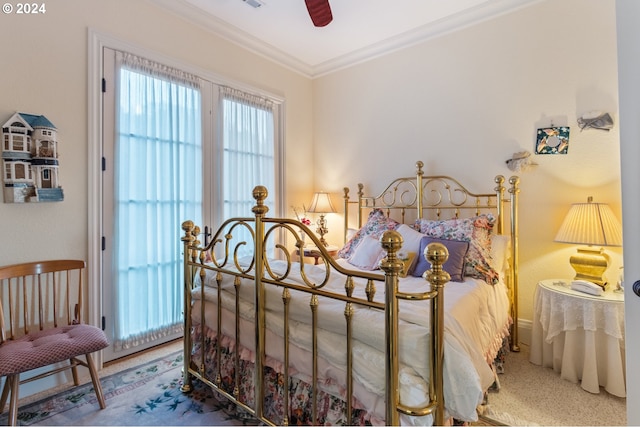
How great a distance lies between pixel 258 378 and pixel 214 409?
0.53m

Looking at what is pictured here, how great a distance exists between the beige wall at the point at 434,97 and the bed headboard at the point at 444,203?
4.9 inches

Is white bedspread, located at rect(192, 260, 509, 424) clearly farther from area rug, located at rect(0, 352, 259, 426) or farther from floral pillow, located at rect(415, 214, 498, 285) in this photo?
area rug, located at rect(0, 352, 259, 426)

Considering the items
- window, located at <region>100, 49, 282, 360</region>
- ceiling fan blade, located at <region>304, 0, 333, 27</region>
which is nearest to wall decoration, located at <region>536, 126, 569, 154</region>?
ceiling fan blade, located at <region>304, 0, 333, 27</region>

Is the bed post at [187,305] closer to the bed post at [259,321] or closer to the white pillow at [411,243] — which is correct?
the bed post at [259,321]

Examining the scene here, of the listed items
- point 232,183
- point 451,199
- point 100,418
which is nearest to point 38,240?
point 100,418

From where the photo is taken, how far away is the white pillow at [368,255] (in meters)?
2.54

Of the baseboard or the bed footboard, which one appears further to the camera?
the baseboard

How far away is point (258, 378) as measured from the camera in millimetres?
1546

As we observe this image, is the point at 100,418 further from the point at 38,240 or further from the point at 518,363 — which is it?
the point at 518,363

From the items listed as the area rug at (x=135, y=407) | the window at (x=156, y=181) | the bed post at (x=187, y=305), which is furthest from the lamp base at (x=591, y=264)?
the window at (x=156, y=181)

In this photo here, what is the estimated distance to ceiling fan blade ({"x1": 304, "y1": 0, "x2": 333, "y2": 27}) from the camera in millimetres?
2064

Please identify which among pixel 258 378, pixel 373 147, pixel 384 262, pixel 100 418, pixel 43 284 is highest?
pixel 373 147

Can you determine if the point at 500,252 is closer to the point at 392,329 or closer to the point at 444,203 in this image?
the point at 444,203

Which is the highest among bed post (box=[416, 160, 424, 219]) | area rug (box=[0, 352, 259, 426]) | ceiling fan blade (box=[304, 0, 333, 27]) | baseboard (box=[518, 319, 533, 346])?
ceiling fan blade (box=[304, 0, 333, 27])
